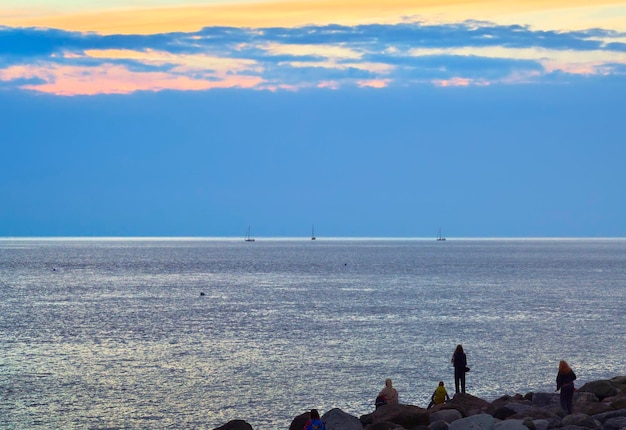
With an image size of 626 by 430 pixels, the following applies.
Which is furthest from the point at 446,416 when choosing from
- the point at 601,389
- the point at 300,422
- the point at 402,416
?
the point at 601,389

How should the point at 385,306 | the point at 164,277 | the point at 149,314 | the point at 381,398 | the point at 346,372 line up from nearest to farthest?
the point at 381,398 → the point at 346,372 → the point at 149,314 → the point at 385,306 → the point at 164,277

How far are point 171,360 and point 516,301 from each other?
5515 cm

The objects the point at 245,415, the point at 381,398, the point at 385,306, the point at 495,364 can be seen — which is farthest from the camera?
the point at 385,306

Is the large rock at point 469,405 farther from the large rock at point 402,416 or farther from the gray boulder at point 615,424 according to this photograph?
the gray boulder at point 615,424

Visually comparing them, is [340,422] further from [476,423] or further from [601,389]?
[601,389]

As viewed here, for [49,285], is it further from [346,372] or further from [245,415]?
[245,415]

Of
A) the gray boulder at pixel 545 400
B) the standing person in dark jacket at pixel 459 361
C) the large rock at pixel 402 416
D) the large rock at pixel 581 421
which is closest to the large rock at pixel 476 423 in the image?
the large rock at pixel 402 416

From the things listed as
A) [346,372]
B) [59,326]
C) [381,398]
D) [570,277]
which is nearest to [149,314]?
[59,326]

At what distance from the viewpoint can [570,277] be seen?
151375 mm

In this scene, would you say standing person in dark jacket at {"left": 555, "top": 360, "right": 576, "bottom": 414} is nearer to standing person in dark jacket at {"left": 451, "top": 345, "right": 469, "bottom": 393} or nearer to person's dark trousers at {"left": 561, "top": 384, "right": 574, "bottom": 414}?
person's dark trousers at {"left": 561, "top": 384, "right": 574, "bottom": 414}

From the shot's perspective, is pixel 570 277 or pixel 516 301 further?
pixel 570 277

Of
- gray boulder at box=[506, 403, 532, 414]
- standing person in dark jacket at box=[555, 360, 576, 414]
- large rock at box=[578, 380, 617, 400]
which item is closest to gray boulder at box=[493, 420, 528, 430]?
standing person in dark jacket at box=[555, 360, 576, 414]

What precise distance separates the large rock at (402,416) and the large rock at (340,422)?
1.05 meters

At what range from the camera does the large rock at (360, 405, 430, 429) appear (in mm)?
28562
